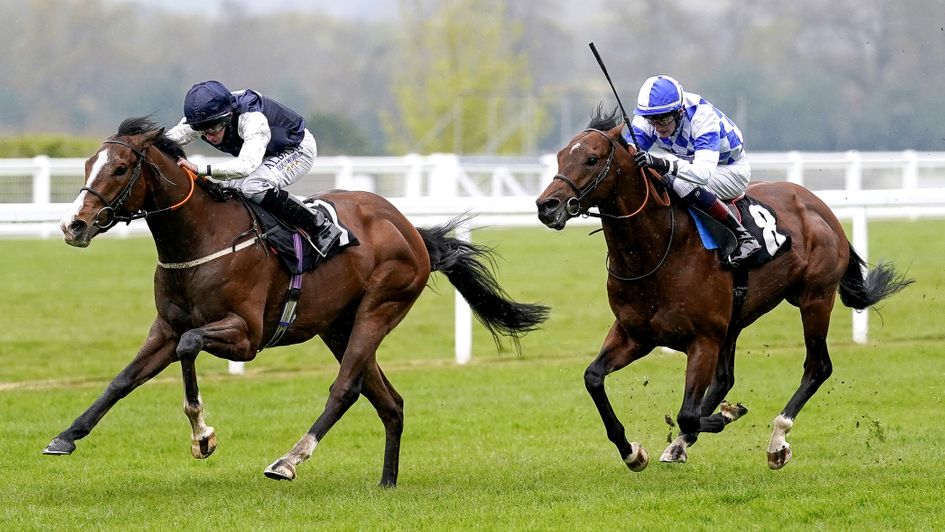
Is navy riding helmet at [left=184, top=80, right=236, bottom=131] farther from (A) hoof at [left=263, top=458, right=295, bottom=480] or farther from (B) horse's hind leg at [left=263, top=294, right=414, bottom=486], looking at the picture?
(A) hoof at [left=263, top=458, right=295, bottom=480]

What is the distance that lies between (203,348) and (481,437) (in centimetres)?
225

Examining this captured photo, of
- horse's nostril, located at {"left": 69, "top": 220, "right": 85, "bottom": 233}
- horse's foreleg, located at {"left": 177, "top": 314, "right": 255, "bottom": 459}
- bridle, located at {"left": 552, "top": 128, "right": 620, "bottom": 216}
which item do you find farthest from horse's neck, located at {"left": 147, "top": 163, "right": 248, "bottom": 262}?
bridle, located at {"left": 552, "top": 128, "right": 620, "bottom": 216}

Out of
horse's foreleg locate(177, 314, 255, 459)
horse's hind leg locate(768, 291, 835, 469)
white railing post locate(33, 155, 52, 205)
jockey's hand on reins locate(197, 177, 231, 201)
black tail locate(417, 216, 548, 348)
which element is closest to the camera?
horse's foreleg locate(177, 314, 255, 459)

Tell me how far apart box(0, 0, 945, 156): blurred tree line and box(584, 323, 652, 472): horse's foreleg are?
22.9 meters

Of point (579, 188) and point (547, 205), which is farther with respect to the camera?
point (579, 188)

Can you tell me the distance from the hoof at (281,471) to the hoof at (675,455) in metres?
1.88

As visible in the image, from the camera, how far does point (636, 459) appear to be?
21.0 feet

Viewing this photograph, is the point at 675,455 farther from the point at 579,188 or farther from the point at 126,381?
the point at 126,381

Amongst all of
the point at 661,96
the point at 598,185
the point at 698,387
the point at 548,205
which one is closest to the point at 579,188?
the point at 598,185

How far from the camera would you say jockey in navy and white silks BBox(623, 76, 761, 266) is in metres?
6.25

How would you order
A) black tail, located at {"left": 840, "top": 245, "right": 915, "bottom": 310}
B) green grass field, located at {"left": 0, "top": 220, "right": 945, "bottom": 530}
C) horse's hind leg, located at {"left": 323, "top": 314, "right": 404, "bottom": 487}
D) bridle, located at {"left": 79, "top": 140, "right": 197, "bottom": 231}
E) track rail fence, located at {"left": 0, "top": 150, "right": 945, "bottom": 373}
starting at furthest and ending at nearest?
1. track rail fence, located at {"left": 0, "top": 150, "right": 945, "bottom": 373}
2. black tail, located at {"left": 840, "top": 245, "right": 915, "bottom": 310}
3. horse's hind leg, located at {"left": 323, "top": 314, "right": 404, "bottom": 487}
4. bridle, located at {"left": 79, "top": 140, "right": 197, "bottom": 231}
5. green grass field, located at {"left": 0, "top": 220, "right": 945, "bottom": 530}

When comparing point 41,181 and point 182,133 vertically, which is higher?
point 182,133

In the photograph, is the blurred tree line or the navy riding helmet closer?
the navy riding helmet

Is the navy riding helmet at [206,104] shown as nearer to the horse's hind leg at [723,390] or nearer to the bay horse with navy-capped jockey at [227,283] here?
the bay horse with navy-capped jockey at [227,283]
